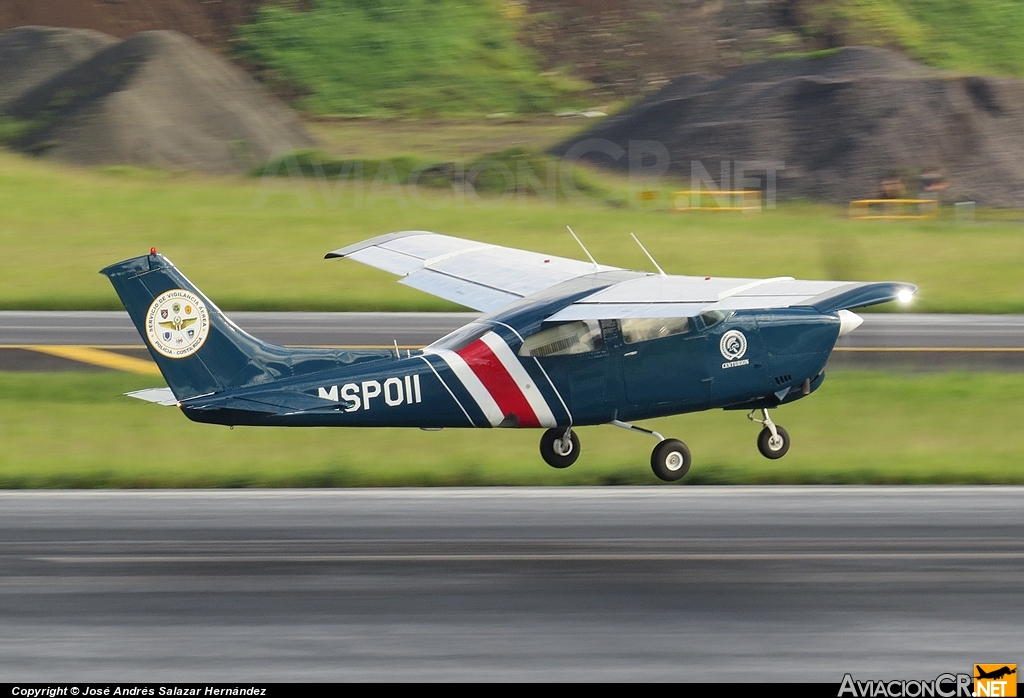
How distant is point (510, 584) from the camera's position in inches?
477

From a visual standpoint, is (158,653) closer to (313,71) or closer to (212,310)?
(212,310)

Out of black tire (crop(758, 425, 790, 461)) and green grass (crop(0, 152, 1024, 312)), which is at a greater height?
green grass (crop(0, 152, 1024, 312))

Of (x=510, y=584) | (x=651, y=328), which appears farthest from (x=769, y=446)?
(x=510, y=584)

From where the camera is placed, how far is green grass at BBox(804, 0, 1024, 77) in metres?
62.3

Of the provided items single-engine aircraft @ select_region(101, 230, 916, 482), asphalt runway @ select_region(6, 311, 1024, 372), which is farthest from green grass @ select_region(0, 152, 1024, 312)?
single-engine aircraft @ select_region(101, 230, 916, 482)

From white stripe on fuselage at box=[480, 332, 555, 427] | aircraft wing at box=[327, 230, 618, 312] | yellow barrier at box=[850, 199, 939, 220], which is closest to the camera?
white stripe on fuselage at box=[480, 332, 555, 427]

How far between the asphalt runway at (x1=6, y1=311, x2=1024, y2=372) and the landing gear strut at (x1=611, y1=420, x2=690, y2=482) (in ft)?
25.3

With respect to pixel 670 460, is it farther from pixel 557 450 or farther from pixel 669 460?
pixel 557 450

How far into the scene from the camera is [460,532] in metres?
13.9

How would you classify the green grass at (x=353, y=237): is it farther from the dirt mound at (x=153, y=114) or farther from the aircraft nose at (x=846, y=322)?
the aircraft nose at (x=846, y=322)

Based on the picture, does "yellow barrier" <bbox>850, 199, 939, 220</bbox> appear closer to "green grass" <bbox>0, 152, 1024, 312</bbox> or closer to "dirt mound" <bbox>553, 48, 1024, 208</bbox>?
"green grass" <bbox>0, 152, 1024, 312</bbox>

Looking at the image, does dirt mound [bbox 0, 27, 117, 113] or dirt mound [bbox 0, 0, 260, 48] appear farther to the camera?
dirt mound [bbox 0, 0, 260, 48]

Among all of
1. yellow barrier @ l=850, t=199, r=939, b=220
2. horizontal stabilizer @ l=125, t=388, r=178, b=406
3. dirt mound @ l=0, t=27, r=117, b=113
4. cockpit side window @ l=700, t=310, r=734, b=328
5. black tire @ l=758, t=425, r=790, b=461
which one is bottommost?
horizontal stabilizer @ l=125, t=388, r=178, b=406

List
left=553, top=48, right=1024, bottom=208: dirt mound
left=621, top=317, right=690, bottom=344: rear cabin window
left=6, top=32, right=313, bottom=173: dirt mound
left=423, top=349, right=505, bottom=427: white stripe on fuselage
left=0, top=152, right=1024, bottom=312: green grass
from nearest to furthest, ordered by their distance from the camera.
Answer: left=423, top=349, right=505, bottom=427: white stripe on fuselage → left=621, top=317, right=690, bottom=344: rear cabin window → left=0, top=152, right=1024, bottom=312: green grass → left=553, top=48, right=1024, bottom=208: dirt mound → left=6, top=32, right=313, bottom=173: dirt mound
